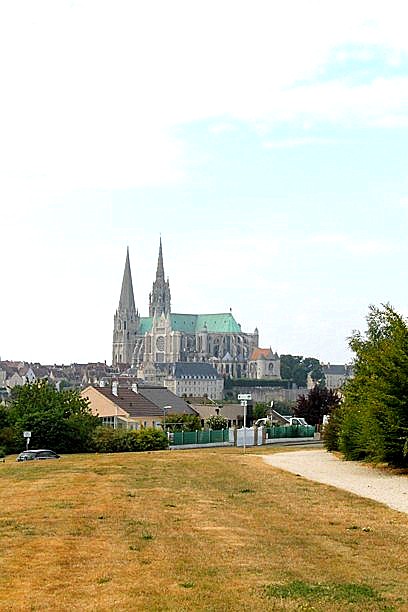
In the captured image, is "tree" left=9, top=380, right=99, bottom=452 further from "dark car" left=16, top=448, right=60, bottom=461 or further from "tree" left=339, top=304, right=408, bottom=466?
"tree" left=339, top=304, right=408, bottom=466

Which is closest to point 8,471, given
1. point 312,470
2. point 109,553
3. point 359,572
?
point 312,470

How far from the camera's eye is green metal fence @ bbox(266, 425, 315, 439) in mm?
73375

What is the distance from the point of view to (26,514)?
18625 mm

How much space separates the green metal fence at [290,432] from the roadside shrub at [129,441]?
1659 centimetres

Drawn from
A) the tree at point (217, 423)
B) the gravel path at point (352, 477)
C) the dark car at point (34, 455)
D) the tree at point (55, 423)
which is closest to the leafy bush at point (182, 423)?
the tree at point (217, 423)

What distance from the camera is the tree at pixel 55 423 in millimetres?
55656

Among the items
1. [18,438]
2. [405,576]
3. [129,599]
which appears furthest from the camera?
[18,438]

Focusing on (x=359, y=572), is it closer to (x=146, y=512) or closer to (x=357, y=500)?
(x=146, y=512)

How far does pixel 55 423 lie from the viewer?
55688 mm

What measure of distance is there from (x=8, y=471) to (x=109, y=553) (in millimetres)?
21910

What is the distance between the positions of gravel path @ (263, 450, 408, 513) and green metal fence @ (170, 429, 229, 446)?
21.8 meters

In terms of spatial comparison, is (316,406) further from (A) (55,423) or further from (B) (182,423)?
(A) (55,423)

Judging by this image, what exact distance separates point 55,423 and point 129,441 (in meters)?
4.39

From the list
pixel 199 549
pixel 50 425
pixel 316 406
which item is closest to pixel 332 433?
pixel 50 425
